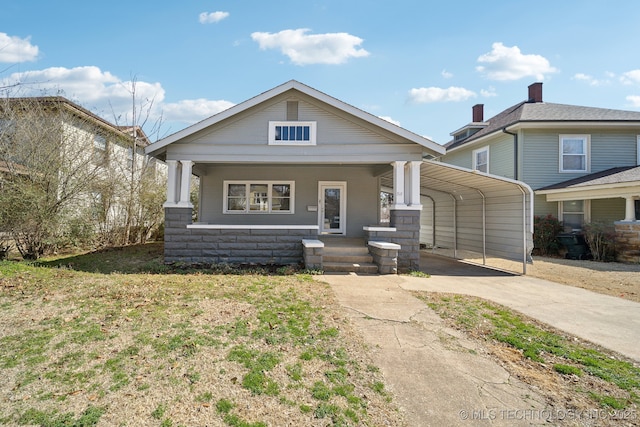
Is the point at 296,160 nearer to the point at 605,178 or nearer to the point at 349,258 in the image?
the point at 349,258

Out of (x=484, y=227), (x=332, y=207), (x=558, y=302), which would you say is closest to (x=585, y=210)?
(x=484, y=227)

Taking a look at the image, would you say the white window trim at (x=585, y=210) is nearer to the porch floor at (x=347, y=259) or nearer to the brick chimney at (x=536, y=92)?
the brick chimney at (x=536, y=92)

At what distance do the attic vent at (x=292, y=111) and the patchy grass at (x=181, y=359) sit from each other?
521 centimetres

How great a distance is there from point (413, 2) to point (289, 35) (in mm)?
4030

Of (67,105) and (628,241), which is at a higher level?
(67,105)

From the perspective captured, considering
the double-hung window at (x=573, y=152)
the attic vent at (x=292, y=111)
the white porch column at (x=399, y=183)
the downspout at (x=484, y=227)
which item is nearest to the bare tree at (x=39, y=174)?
the attic vent at (x=292, y=111)

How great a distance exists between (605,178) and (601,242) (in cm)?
257

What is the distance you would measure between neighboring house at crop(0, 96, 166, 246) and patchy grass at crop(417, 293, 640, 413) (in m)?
11.0

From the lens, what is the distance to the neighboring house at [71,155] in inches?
344

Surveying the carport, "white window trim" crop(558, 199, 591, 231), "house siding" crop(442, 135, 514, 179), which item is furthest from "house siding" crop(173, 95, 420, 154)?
"white window trim" crop(558, 199, 591, 231)

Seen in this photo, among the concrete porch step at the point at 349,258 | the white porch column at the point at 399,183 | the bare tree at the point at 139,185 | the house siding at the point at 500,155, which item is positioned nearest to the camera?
the concrete porch step at the point at 349,258

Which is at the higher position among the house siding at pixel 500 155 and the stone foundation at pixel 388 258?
A: the house siding at pixel 500 155

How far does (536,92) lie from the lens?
1692cm

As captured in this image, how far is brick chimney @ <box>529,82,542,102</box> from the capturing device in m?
16.9
